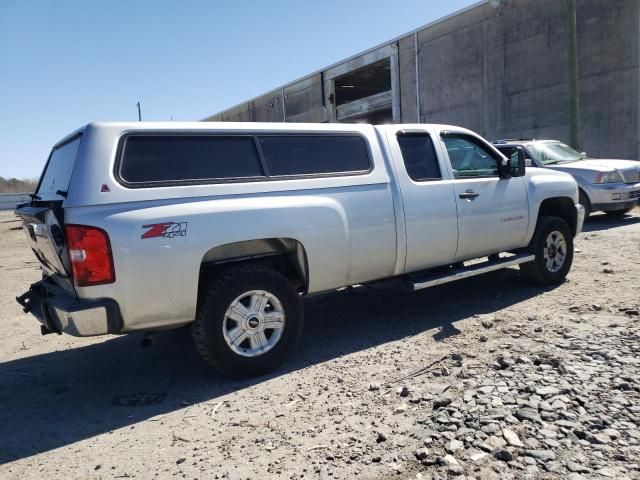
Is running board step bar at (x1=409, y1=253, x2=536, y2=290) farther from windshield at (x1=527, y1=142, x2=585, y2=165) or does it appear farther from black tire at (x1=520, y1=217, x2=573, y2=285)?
windshield at (x1=527, y1=142, x2=585, y2=165)

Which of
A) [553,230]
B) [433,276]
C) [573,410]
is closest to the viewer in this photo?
[573,410]

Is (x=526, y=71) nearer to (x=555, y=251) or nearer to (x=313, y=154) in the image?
(x=555, y=251)

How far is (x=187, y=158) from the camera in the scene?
381 centimetres

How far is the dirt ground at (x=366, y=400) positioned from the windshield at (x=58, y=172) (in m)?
1.64

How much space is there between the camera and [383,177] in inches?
183

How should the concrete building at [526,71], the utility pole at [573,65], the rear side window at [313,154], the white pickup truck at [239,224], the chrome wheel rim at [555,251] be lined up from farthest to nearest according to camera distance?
the concrete building at [526,71]
the utility pole at [573,65]
the chrome wheel rim at [555,251]
the rear side window at [313,154]
the white pickup truck at [239,224]

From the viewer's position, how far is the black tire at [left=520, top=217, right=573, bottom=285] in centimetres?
594

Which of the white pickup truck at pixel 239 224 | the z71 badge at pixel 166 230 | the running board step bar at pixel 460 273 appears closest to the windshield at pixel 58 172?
the white pickup truck at pixel 239 224

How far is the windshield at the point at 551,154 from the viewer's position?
441 inches

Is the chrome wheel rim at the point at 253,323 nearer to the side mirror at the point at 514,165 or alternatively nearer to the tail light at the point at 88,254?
the tail light at the point at 88,254

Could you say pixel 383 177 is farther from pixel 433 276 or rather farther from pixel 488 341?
pixel 488 341

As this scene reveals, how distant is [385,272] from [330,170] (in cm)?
112

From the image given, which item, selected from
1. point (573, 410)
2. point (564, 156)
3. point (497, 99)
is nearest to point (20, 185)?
point (497, 99)

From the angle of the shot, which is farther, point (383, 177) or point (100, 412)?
point (383, 177)
